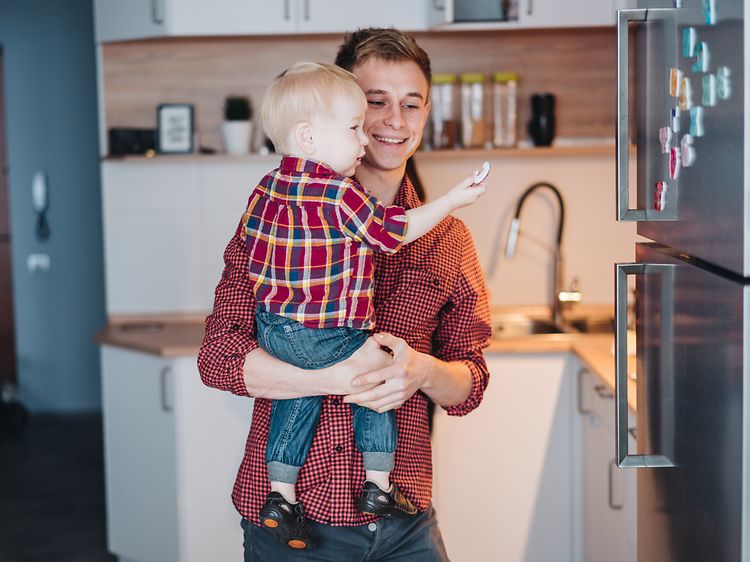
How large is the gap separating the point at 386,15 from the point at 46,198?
310 centimetres

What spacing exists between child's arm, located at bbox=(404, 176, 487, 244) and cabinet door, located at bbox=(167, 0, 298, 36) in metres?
2.14

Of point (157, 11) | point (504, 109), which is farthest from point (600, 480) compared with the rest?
point (157, 11)

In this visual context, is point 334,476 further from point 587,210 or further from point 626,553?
point 587,210

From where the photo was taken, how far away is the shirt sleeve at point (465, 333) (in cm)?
185

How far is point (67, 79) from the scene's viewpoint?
600 cm

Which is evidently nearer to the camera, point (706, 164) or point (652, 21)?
point (706, 164)

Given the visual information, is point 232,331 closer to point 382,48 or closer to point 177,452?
point 382,48

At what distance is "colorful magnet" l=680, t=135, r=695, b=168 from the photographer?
136 cm

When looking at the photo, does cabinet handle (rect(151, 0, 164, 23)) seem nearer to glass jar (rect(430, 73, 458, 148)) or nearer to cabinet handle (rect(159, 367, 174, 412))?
glass jar (rect(430, 73, 458, 148))

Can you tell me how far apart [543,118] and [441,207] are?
2.24 metres

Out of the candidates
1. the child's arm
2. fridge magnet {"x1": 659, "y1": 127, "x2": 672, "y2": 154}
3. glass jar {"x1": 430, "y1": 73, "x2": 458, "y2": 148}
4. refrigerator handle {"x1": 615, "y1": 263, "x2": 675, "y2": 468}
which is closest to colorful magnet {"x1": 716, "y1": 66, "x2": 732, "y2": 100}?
fridge magnet {"x1": 659, "y1": 127, "x2": 672, "y2": 154}

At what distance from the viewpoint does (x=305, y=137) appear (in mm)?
1671

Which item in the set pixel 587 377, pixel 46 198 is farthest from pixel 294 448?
pixel 46 198

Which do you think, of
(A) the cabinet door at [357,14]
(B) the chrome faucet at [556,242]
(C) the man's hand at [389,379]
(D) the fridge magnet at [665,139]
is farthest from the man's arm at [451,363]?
(B) the chrome faucet at [556,242]
